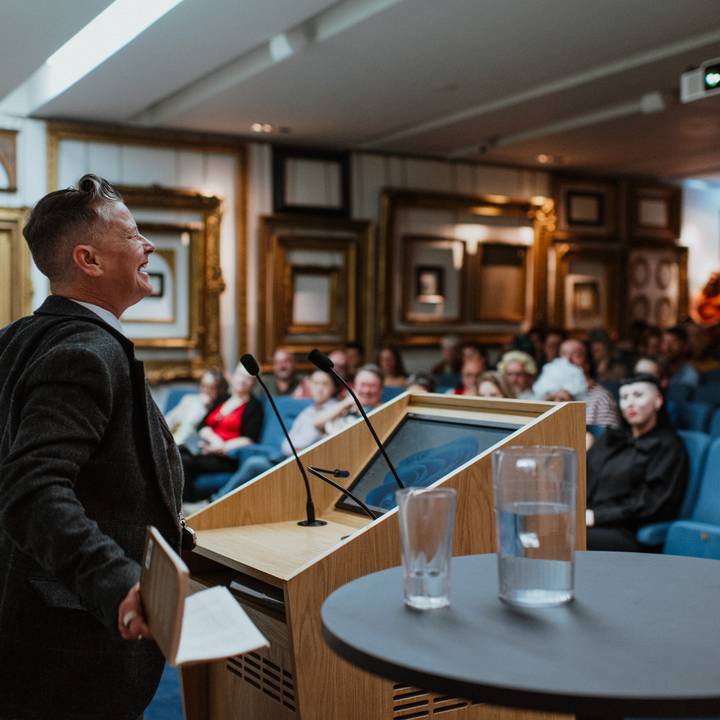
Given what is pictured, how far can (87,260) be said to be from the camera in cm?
169

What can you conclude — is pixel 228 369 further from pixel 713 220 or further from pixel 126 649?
pixel 126 649

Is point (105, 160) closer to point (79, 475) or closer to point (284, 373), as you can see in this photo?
point (284, 373)

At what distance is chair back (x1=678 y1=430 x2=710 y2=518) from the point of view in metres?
4.09

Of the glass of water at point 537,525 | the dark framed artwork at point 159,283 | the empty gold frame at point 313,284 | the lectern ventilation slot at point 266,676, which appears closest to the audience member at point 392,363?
the empty gold frame at point 313,284

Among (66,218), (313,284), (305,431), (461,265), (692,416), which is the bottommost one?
(305,431)

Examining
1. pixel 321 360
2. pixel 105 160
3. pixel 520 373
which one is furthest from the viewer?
pixel 105 160

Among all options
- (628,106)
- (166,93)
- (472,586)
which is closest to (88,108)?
(166,93)

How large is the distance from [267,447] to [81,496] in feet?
16.0

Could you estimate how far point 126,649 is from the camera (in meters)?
1.64

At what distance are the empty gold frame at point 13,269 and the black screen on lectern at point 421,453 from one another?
5.45 metres

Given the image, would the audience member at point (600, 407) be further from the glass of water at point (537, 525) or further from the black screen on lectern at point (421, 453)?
the glass of water at point (537, 525)

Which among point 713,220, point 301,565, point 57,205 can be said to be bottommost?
point 301,565

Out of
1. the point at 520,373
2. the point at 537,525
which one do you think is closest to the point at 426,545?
the point at 537,525

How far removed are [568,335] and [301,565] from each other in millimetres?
8332
